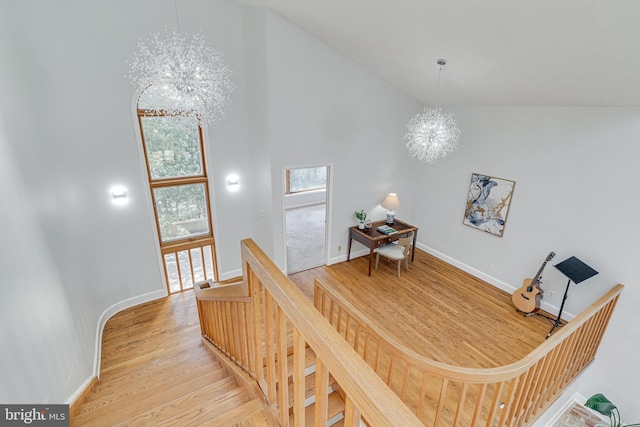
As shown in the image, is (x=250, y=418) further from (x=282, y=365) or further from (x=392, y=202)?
(x=392, y=202)

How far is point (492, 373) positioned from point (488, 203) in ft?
13.7

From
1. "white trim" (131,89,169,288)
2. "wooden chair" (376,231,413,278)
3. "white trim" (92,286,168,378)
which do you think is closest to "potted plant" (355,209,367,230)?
"wooden chair" (376,231,413,278)

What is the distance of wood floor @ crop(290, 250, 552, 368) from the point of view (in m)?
4.38

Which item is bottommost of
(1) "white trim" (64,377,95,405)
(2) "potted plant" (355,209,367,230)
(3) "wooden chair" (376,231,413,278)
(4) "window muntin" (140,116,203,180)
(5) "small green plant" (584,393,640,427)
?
(5) "small green plant" (584,393,640,427)

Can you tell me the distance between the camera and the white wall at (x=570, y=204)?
406cm

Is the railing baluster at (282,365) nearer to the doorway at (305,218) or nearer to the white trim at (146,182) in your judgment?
the white trim at (146,182)

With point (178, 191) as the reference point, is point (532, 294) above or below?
below

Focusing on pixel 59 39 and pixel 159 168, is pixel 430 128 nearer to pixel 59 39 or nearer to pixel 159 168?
pixel 159 168

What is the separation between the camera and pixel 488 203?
5.66 m

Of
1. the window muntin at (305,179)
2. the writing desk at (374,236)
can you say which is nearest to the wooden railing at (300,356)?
the writing desk at (374,236)

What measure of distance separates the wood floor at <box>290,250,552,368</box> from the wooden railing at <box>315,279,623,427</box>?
1.97ft

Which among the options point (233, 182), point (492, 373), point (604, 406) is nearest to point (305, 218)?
point (233, 182)

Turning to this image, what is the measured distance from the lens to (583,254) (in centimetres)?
453

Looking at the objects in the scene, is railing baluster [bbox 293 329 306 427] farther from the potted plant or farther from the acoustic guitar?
the potted plant
